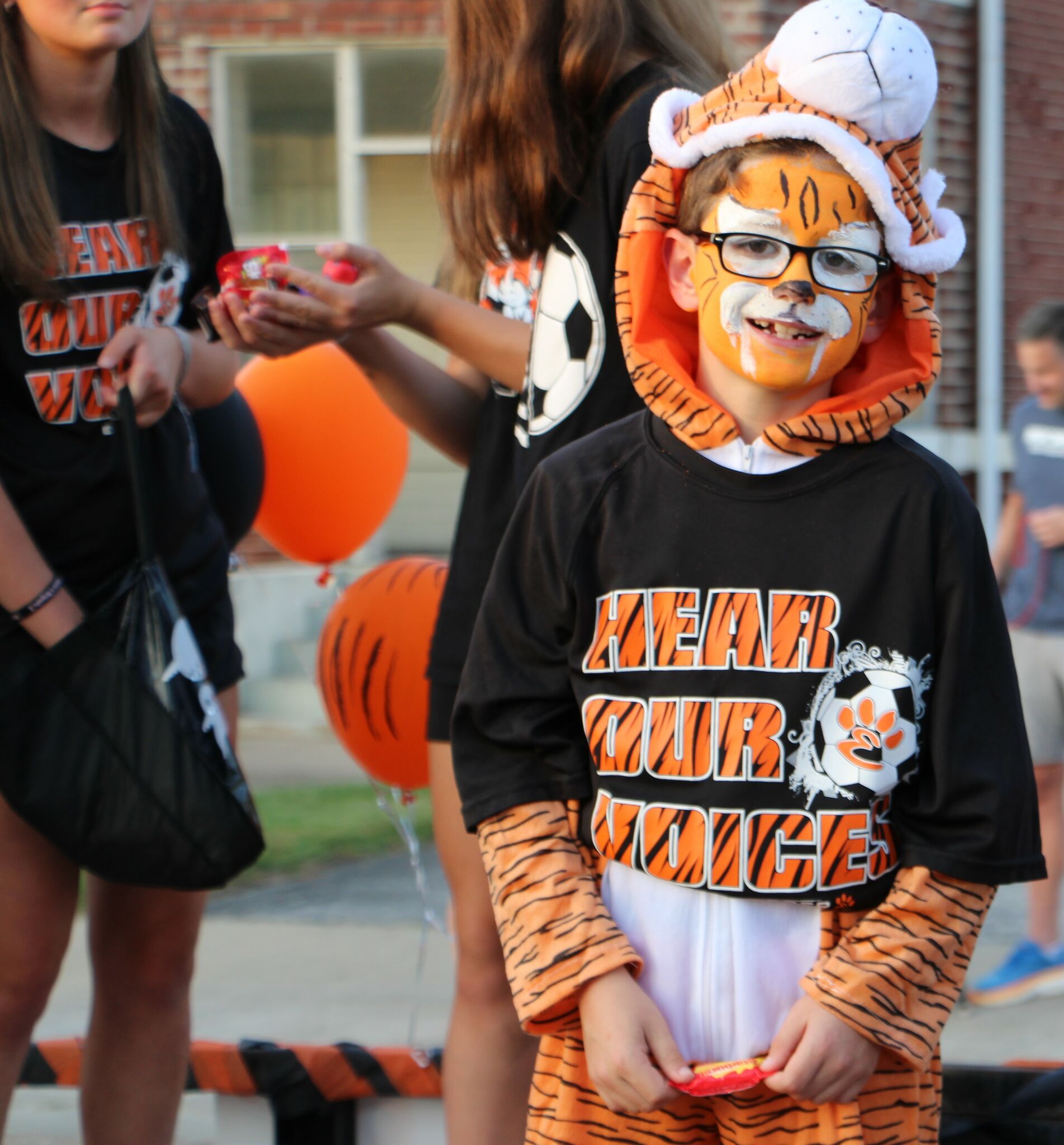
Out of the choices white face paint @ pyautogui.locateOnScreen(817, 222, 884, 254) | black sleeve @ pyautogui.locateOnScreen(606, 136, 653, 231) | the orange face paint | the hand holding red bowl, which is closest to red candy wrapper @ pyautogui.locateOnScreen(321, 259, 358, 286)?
the hand holding red bowl

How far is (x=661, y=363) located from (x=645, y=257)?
13cm

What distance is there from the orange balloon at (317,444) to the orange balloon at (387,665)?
0.26m

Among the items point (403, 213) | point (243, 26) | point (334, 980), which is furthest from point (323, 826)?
point (243, 26)

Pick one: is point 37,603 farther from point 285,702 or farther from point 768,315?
point 285,702

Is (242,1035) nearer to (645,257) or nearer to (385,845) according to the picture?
(385,845)

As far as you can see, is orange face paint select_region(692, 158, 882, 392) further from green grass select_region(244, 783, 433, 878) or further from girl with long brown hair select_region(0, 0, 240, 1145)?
green grass select_region(244, 783, 433, 878)

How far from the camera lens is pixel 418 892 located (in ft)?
19.1

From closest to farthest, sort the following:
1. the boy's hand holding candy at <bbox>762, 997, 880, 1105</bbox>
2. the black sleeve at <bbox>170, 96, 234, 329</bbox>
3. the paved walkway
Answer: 1. the boy's hand holding candy at <bbox>762, 997, 880, 1105</bbox>
2. the black sleeve at <bbox>170, 96, 234, 329</bbox>
3. the paved walkway

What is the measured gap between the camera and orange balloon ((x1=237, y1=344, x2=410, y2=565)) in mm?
3729

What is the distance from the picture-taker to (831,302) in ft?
5.57

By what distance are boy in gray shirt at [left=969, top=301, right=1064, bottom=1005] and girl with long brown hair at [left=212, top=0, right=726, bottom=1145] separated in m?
2.52

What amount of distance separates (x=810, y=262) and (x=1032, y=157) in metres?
7.96

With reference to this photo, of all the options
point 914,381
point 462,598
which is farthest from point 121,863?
point 914,381

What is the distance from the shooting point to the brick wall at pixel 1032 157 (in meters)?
8.85
